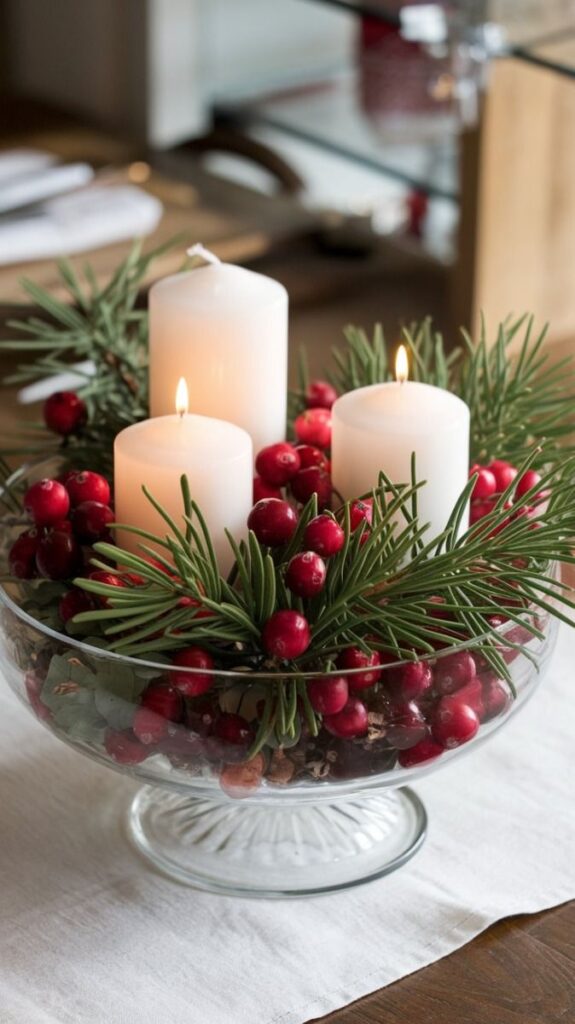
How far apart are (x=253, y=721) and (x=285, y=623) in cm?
4

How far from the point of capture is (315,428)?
0.74 metres

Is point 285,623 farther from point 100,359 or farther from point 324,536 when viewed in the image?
point 100,359

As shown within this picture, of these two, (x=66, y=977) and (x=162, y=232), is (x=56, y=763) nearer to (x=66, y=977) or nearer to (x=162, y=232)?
(x=66, y=977)

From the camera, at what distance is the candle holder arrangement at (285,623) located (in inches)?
22.7

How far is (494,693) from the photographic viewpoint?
0.62 meters

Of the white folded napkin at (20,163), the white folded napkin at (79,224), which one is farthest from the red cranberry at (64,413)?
the white folded napkin at (20,163)

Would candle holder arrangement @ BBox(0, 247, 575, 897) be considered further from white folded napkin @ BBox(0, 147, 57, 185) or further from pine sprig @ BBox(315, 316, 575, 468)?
white folded napkin @ BBox(0, 147, 57, 185)

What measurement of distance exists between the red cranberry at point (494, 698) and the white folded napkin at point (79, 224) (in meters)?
1.03

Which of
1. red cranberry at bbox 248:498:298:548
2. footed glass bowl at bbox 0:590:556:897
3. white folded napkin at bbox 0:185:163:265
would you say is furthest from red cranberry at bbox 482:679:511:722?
white folded napkin at bbox 0:185:163:265

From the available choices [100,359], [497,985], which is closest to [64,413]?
[100,359]

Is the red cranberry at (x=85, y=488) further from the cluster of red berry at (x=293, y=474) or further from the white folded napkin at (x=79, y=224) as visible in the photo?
the white folded napkin at (x=79, y=224)

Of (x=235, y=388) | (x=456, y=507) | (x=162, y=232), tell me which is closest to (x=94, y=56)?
(x=162, y=232)

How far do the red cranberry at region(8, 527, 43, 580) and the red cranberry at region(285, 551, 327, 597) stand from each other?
0.42ft

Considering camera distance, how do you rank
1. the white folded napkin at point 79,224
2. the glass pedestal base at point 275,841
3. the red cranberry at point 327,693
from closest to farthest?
the red cranberry at point 327,693
the glass pedestal base at point 275,841
the white folded napkin at point 79,224
